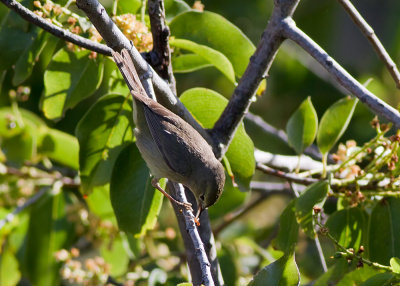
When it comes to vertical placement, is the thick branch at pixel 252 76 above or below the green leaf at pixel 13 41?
above

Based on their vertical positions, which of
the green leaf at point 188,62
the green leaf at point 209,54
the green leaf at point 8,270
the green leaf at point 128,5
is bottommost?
the green leaf at point 8,270

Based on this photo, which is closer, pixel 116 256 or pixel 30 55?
pixel 30 55

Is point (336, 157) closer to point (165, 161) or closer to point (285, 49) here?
point (165, 161)

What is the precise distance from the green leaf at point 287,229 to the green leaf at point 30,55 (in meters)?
1.23

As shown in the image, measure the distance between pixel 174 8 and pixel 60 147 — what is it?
1.08m

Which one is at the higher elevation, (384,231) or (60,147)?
(384,231)

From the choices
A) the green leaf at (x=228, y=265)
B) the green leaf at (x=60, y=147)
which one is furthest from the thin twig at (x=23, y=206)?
the green leaf at (x=228, y=265)

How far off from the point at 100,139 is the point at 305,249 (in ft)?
7.25

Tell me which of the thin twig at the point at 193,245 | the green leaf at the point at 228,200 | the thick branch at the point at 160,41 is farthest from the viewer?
the green leaf at the point at 228,200

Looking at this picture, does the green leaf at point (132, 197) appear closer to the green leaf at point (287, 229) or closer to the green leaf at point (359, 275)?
the green leaf at point (287, 229)

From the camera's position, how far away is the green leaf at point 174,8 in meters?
2.64

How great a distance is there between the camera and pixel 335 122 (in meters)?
2.52

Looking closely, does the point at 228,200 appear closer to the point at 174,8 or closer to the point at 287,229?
the point at 287,229

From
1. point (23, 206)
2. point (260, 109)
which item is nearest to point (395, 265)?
point (23, 206)
